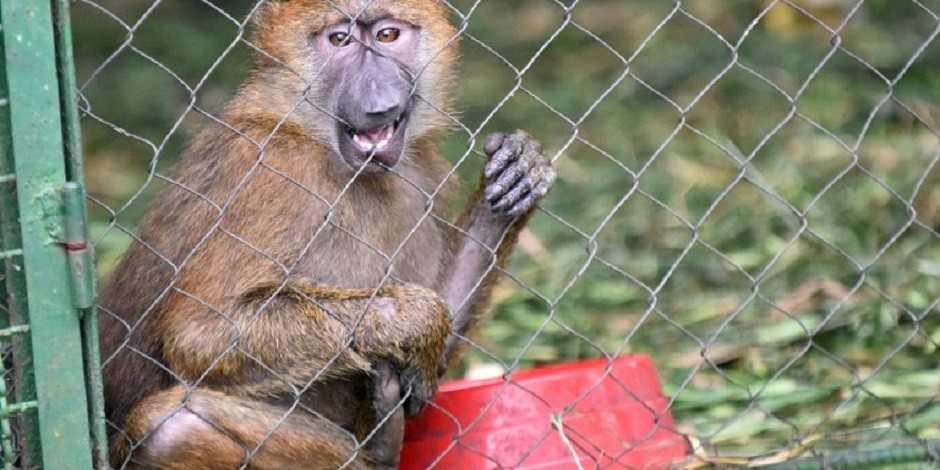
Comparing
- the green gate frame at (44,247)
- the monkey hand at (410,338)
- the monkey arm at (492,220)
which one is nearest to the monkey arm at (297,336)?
the monkey hand at (410,338)

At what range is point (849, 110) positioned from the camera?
8.13m

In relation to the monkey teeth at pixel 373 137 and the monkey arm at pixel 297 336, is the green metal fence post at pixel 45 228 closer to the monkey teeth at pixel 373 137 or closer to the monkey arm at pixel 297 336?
the monkey arm at pixel 297 336

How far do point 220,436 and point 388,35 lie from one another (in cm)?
153

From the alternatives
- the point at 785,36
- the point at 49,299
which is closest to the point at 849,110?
the point at 785,36

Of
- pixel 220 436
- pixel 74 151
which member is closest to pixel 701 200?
pixel 220 436

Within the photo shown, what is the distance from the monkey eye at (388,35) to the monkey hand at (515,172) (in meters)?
0.53

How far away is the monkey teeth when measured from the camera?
447 centimetres

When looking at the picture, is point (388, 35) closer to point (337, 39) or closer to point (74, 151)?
point (337, 39)

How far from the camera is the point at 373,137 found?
4.50 m

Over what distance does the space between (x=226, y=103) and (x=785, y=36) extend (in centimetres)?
526

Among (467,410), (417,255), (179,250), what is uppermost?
(179,250)

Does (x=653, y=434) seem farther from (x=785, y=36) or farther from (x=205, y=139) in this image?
(x=785, y=36)

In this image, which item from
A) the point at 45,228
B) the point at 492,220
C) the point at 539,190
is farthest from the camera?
the point at 492,220

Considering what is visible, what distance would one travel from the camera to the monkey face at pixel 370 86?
14.3 feet
